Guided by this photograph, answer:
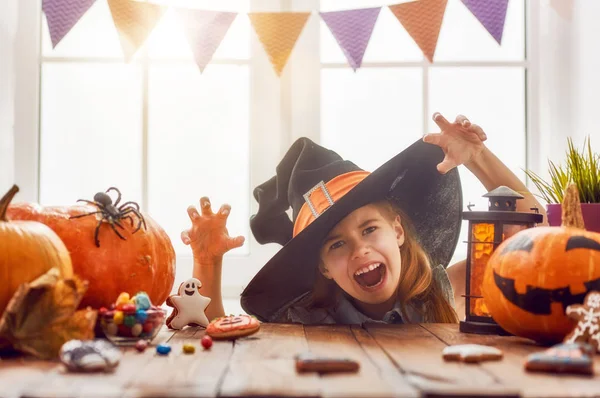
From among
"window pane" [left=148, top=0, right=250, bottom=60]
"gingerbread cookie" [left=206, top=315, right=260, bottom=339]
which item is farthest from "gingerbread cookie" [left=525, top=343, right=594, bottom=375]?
"window pane" [left=148, top=0, right=250, bottom=60]

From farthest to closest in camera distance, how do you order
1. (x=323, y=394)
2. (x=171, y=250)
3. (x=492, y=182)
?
(x=492, y=182)
(x=171, y=250)
(x=323, y=394)

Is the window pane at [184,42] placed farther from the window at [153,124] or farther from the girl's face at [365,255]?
the girl's face at [365,255]

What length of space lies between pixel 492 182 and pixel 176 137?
0.98 meters

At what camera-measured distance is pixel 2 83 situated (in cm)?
193

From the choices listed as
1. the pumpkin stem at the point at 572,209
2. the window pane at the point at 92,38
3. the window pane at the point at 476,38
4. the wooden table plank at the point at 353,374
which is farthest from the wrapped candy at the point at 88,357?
the window pane at the point at 476,38

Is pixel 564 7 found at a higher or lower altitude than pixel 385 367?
higher

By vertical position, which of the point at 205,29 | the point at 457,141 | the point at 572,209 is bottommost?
the point at 572,209

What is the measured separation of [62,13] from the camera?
1.80 metres

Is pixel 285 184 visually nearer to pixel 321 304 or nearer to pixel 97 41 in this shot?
pixel 321 304

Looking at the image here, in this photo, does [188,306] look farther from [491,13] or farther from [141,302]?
[491,13]

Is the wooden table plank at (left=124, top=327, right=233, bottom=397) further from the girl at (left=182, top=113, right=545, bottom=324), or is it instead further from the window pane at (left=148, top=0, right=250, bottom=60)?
the window pane at (left=148, top=0, right=250, bottom=60)

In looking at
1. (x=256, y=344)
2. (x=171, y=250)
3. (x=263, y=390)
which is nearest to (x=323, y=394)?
(x=263, y=390)

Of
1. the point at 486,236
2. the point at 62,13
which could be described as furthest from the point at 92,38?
the point at 486,236

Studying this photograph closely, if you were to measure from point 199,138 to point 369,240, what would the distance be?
0.78 metres
